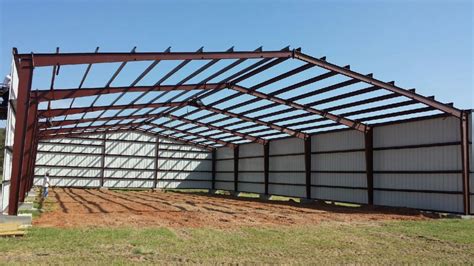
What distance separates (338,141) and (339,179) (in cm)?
243

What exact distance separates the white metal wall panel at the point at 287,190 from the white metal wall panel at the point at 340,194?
50.2 inches

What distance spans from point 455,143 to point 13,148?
60.8 feet

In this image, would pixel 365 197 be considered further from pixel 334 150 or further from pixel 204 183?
pixel 204 183

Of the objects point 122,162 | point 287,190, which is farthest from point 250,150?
point 122,162

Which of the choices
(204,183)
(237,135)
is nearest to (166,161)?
(204,183)

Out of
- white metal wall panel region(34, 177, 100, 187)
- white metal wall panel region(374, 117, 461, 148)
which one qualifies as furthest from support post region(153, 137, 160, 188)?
white metal wall panel region(374, 117, 461, 148)

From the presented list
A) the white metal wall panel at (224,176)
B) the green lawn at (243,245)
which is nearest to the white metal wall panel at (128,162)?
the white metal wall panel at (224,176)

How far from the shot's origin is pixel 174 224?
1562 cm

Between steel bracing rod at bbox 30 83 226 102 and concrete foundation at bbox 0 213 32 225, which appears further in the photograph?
steel bracing rod at bbox 30 83 226 102

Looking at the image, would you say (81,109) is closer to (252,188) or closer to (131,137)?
(252,188)

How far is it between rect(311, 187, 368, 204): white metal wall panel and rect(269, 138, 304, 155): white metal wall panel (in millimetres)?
3456

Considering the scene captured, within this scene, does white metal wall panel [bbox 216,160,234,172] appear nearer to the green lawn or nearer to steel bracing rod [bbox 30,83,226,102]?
steel bracing rod [bbox 30,83,226,102]

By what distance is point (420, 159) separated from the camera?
72.7 ft

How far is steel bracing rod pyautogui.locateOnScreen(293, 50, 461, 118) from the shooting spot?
1752 centimetres
